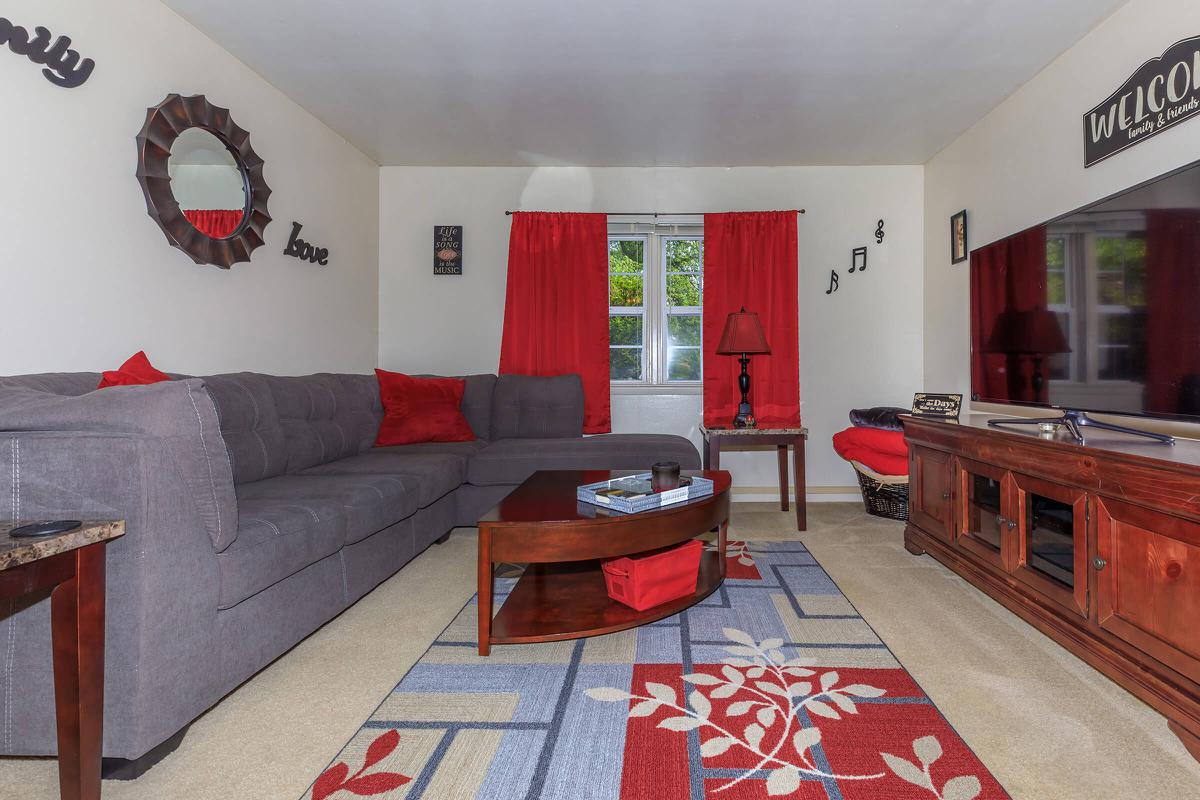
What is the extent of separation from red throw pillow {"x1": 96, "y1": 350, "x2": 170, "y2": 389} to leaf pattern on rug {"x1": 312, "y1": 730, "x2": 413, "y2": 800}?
126 cm

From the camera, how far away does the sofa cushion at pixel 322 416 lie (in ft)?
8.68

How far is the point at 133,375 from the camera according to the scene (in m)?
1.92

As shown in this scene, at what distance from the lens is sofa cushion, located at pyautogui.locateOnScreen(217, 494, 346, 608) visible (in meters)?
1.52

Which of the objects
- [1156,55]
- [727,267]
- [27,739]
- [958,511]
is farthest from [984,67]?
[27,739]

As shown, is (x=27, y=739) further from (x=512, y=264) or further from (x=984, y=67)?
(x=984, y=67)

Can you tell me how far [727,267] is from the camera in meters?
4.21

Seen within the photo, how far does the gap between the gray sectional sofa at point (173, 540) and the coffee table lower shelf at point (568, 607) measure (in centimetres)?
53

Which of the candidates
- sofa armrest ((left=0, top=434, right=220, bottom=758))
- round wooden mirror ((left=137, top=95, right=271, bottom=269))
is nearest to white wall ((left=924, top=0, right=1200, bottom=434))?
sofa armrest ((left=0, top=434, right=220, bottom=758))

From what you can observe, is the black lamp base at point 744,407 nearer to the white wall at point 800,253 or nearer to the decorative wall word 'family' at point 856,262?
the white wall at point 800,253

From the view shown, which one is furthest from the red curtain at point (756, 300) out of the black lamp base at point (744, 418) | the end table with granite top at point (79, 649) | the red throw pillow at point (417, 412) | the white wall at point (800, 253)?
the end table with granite top at point (79, 649)

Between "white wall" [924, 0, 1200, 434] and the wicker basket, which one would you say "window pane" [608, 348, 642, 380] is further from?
"white wall" [924, 0, 1200, 434]

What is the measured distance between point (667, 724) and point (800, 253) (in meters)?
3.61

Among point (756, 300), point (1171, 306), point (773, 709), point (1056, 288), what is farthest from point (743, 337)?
point (773, 709)

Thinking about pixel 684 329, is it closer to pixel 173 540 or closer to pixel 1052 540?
pixel 1052 540
